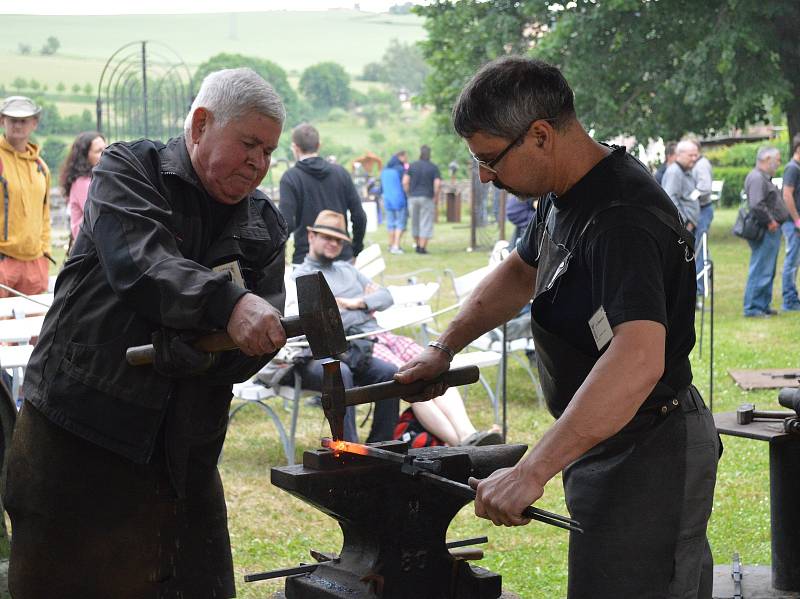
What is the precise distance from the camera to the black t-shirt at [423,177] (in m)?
18.8

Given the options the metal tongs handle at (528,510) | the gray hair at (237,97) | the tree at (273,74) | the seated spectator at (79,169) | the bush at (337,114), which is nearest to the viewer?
the metal tongs handle at (528,510)

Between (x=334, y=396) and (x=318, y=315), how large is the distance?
0.69 feet

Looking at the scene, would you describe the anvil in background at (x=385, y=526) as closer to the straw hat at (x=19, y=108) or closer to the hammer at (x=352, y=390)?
the hammer at (x=352, y=390)

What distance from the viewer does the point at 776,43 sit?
18.5 meters

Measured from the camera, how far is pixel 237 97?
2516 mm

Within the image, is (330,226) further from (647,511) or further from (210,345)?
(647,511)

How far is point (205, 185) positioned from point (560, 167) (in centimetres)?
89

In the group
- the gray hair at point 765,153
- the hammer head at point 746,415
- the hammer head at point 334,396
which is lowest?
the hammer head at point 746,415

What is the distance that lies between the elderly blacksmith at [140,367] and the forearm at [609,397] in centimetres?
67

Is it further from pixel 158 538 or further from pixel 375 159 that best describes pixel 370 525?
pixel 375 159

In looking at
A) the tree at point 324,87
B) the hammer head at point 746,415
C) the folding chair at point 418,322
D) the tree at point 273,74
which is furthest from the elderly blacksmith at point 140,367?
the tree at point 324,87

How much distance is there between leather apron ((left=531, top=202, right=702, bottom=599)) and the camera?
245cm

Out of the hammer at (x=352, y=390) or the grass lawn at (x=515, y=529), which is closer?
the hammer at (x=352, y=390)

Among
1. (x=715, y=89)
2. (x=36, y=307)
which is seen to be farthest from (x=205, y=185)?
(x=715, y=89)
